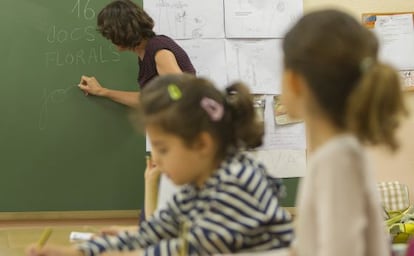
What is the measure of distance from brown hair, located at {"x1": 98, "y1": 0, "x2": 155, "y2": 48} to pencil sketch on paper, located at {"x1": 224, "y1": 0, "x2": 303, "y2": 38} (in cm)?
74

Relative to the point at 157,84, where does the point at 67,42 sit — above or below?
above

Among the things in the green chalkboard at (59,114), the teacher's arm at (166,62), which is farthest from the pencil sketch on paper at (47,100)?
the teacher's arm at (166,62)

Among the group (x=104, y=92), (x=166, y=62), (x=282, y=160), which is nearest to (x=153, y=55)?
(x=166, y=62)

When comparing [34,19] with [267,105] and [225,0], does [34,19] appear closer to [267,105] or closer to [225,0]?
[225,0]

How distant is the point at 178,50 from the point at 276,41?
87cm

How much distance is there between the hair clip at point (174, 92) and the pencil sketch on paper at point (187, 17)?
6.01 ft

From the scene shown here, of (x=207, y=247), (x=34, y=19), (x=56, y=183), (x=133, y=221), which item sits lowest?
(x=133, y=221)

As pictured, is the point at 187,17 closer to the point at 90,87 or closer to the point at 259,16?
the point at 259,16

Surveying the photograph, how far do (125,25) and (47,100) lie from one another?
0.79 m

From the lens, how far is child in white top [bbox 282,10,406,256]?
2.90 feet

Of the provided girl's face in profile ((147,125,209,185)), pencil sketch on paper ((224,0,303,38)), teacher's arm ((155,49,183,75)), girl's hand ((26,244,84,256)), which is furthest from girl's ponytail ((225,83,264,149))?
pencil sketch on paper ((224,0,303,38))

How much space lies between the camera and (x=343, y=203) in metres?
0.88

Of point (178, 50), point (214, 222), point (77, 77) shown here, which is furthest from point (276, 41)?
point (214, 222)

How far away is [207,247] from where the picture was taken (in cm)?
109
